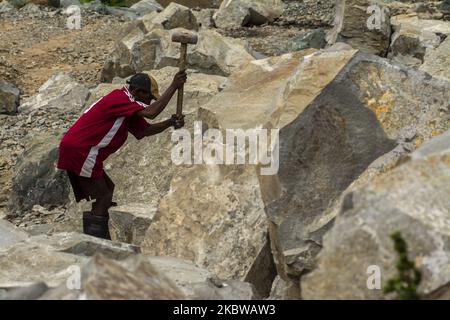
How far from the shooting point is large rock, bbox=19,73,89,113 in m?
12.1

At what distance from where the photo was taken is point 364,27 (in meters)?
13.4

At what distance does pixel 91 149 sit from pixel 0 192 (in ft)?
11.5

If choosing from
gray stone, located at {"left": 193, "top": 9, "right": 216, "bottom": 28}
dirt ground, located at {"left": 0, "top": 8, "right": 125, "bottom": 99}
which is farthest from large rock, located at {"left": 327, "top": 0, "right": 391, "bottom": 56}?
gray stone, located at {"left": 193, "top": 9, "right": 216, "bottom": 28}

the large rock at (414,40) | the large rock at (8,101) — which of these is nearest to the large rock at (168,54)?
the large rock at (8,101)

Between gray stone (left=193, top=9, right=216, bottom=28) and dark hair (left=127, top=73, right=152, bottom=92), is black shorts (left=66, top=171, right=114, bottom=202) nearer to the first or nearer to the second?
dark hair (left=127, top=73, right=152, bottom=92)

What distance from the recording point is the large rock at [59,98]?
12.1 metres

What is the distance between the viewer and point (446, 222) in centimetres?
365

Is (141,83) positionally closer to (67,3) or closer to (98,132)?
(98,132)

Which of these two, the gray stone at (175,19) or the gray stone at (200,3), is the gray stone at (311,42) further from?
the gray stone at (200,3)

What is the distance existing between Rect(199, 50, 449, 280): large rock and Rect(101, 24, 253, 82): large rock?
476 cm

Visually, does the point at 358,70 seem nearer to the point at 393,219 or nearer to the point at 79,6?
the point at 393,219

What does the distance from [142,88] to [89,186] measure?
871mm

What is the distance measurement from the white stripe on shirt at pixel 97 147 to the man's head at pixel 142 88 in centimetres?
24
